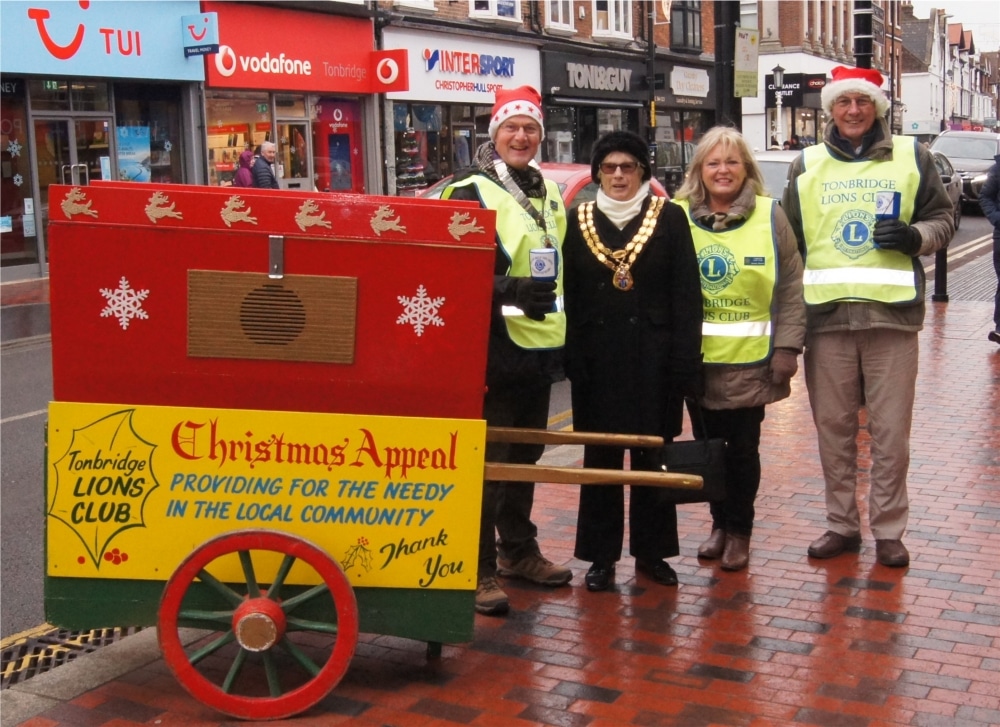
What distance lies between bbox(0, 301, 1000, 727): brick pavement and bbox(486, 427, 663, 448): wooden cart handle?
0.68 meters

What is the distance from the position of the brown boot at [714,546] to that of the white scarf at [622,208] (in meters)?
1.43

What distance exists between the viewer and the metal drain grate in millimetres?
4351

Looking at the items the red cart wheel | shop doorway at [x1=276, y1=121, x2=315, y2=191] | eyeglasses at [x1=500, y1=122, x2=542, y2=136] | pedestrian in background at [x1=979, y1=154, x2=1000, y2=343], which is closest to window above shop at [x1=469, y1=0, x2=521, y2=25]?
shop doorway at [x1=276, y1=121, x2=315, y2=191]


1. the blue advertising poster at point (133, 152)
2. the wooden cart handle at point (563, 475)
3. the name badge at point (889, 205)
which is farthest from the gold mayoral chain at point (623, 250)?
the blue advertising poster at point (133, 152)

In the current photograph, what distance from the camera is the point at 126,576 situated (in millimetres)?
3777

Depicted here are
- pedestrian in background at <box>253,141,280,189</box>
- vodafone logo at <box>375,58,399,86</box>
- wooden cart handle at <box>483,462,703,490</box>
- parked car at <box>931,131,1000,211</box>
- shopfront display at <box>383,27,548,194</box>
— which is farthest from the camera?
parked car at <box>931,131,1000,211</box>

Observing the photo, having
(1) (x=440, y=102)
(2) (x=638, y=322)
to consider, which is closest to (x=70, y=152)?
(1) (x=440, y=102)

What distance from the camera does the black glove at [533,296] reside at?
4.03 metres

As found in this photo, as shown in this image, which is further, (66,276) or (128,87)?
(128,87)

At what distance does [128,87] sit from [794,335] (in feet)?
53.4

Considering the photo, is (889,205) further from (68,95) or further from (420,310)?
(68,95)

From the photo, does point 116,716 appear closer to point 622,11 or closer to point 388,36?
point 388,36

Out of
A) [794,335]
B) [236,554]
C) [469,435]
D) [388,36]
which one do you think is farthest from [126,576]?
[388,36]

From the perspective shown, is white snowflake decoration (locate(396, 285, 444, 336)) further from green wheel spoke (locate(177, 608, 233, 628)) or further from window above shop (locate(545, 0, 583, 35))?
window above shop (locate(545, 0, 583, 35))
